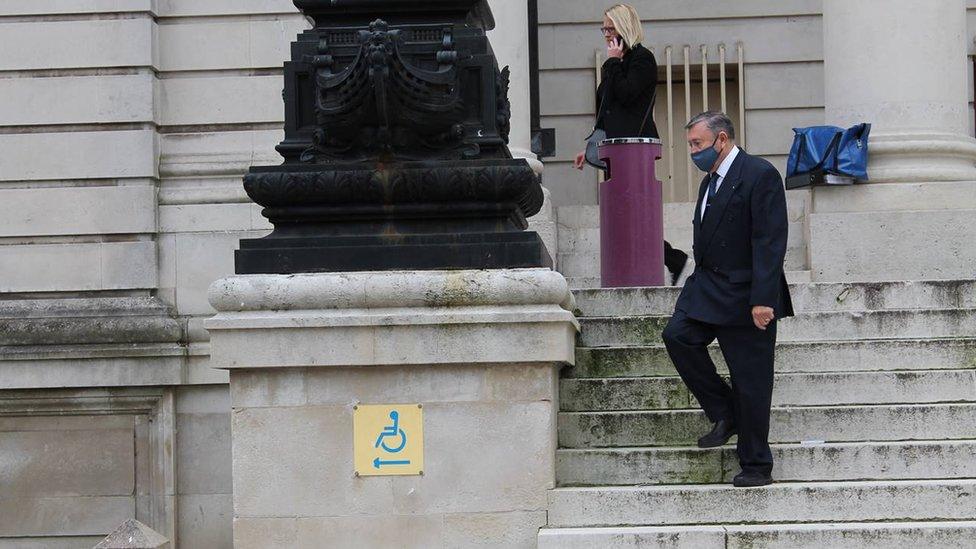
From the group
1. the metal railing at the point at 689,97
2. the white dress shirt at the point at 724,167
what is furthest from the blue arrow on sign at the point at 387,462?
the metal railing at the point at 689,97

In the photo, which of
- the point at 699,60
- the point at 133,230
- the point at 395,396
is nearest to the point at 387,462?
the point at 395,396

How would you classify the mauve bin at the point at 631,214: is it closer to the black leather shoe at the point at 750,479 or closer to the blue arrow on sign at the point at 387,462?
the black leather shoe at the point at 750,479

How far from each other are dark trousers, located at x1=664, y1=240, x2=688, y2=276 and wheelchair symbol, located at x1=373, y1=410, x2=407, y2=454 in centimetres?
481

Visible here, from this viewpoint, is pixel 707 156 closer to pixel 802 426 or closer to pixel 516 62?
pixel 802 426

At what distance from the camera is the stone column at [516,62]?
39.7 ft

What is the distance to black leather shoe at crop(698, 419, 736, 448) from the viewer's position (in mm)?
7578

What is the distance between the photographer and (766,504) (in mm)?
7340

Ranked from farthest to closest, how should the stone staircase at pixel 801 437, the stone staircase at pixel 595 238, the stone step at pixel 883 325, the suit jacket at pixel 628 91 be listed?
the stone staircase at pixel 595 238
the suit jacket at pixel 628 91
the stone step at pixel 883 325
the stone staircase at pixel 801 437

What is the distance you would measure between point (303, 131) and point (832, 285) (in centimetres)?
377

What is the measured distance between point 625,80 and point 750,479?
4.44m

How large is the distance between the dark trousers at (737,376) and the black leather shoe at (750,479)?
0.02 metres

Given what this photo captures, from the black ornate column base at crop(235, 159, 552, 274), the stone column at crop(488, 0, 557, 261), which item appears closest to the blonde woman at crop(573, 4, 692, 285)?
the stone column at crop(488, 0, 557, 261)

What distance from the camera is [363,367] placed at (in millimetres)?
7383

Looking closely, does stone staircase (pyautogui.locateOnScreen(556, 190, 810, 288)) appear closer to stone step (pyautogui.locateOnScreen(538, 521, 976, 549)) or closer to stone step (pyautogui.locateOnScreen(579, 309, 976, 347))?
stone step (pyautogui.locateOnScreen(579, 309, 976, 347))
